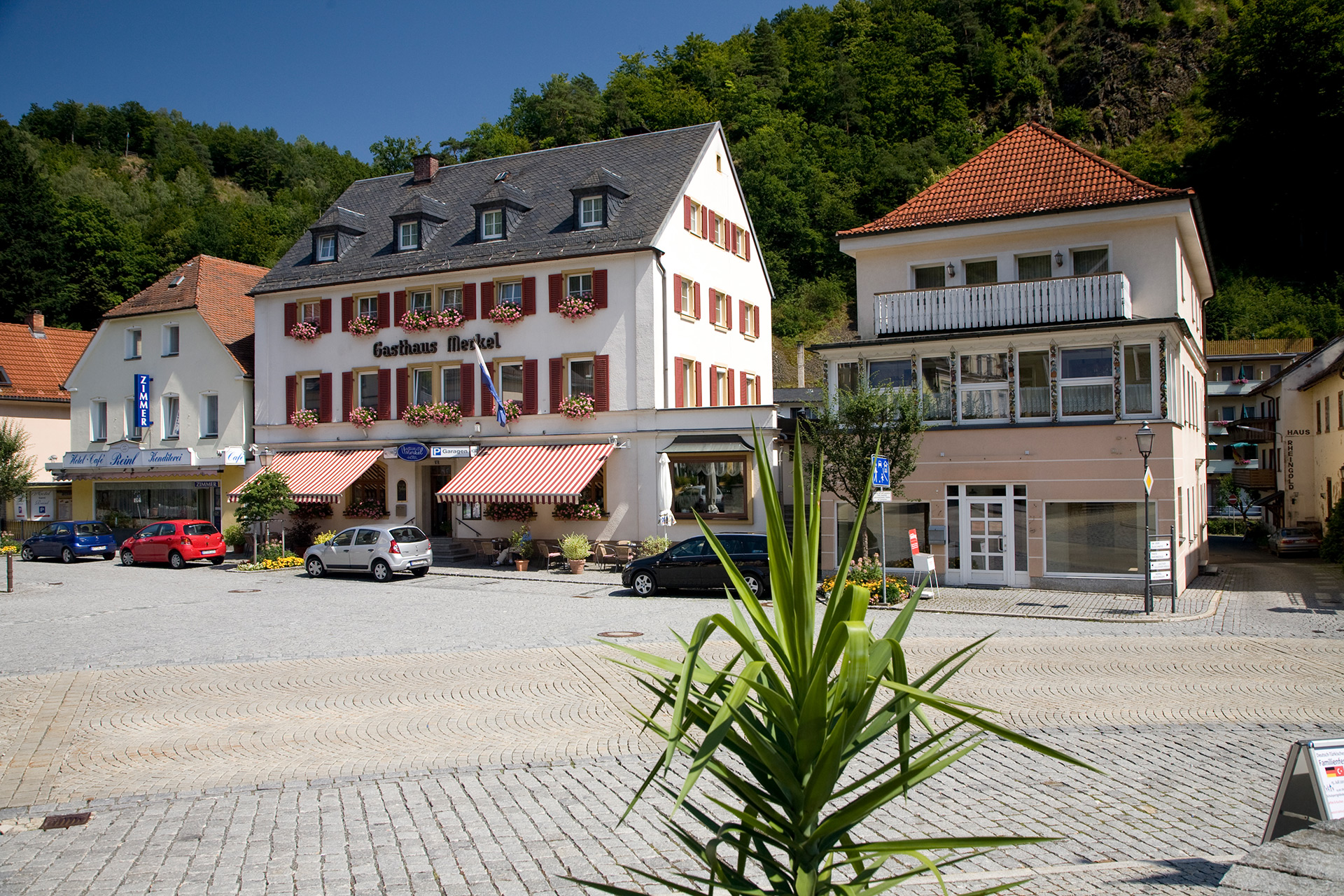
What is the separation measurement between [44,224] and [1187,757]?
74.1 meters

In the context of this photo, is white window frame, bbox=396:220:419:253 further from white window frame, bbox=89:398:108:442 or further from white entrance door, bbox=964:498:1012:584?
white entrance door, bbox=964:498:1012:584

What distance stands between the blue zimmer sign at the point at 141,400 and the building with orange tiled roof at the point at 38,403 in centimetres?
690

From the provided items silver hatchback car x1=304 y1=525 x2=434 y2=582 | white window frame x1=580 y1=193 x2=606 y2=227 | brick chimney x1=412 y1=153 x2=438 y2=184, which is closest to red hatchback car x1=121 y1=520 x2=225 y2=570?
silver hatchback car x1=304 y1=525 x2=434 y2=582

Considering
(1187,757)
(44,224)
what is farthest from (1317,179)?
(44,224)

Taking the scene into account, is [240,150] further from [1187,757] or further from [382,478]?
[1187,757]

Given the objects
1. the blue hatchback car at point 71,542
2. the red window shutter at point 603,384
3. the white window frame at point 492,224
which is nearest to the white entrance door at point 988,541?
the red window shutter at point 603,384

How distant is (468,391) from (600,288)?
223 inches

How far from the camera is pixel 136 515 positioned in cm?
3962

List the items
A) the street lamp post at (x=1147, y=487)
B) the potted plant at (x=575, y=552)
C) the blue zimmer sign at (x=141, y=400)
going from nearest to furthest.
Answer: the street lamp post at (x=1147, y=487) < the potted plant at (x=575, y=552) < the blue zimmer sign at (x=141, y=400)

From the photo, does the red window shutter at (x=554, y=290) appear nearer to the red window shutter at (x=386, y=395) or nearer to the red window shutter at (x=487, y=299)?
the red window shutter at (x=487, y=299)

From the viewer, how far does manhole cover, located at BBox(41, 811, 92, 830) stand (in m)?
7.31

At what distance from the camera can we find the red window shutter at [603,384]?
29.4 metres

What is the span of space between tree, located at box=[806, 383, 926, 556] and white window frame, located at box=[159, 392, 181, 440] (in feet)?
91.3

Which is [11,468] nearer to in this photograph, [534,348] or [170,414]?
[170,414]
